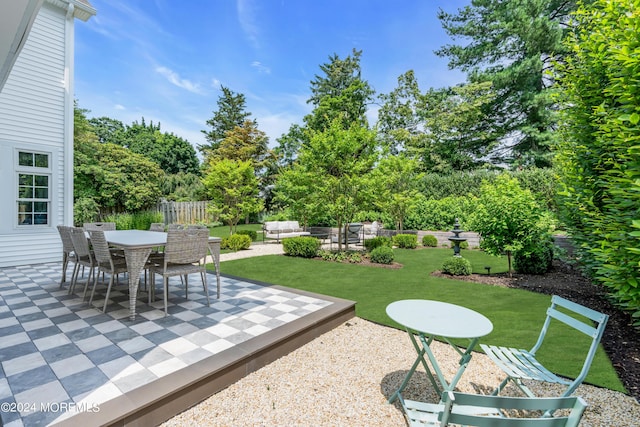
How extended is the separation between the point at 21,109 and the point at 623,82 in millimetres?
9578

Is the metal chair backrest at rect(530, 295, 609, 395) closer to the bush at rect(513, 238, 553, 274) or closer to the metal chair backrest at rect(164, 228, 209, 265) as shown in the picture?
the metal chair backrest at rect(164, 228, 209, 265)

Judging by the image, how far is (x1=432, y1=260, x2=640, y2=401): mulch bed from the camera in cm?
263

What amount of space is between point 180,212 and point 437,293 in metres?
14.7

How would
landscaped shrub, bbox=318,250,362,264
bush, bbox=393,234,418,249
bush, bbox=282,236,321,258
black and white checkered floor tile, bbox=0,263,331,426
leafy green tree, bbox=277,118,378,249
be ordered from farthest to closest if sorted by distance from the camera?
bush, bbox=393,234,418,249 < bush, bbox=282,236,321,258 < leafy green tree, bbox=277,118,378,249 < landscaped shrub, bbox=318,250,362,264 < black and white checkered floor tile, bbox=0,263,331,426

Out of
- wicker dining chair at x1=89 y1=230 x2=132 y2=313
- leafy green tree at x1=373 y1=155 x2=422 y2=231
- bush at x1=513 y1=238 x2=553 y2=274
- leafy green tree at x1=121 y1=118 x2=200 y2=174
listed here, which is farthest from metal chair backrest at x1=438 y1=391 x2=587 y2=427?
leafy green tree at x1=121 y1=118 x2=200 y2=174

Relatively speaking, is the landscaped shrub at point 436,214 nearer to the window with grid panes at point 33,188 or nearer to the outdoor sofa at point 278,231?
the outdoor sofa at point 278,231

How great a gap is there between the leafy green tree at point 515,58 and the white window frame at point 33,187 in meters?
18.0

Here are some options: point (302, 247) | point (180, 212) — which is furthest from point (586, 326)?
point (180, 212)

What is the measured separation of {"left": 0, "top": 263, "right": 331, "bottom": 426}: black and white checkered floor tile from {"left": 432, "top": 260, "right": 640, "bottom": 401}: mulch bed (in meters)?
2.94

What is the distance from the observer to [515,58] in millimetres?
15828

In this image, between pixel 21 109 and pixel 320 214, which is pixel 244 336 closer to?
pixel 320 214

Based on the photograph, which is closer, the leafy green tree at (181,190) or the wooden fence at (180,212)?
the wooden fence at (180,212)

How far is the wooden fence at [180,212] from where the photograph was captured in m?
Answer: 15.9

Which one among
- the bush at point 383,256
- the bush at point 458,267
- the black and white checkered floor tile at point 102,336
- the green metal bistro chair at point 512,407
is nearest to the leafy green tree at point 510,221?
the bush at point 458,267
